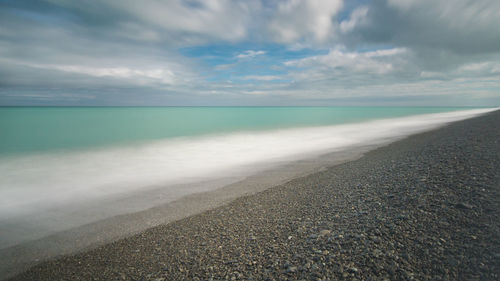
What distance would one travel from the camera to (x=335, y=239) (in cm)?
383

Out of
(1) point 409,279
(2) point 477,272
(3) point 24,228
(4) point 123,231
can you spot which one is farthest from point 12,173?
(2) point 477,272

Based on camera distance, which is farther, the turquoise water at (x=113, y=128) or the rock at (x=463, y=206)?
the turquoise water at (x=113, y=128)

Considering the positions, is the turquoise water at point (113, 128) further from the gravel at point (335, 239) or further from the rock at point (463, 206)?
the rock at point (463, 206)

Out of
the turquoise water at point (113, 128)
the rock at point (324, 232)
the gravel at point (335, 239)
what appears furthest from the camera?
the turquoise water at point (113, 128)

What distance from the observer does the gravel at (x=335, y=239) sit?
3.12 meters

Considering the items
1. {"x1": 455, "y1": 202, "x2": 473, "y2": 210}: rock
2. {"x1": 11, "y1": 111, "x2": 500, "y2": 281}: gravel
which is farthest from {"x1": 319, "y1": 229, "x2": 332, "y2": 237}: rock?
{"x1": 455, "y1": 202, "x2": 473, "y2": 210}: rock

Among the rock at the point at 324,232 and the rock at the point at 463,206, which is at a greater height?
the rock at the point at 463,206

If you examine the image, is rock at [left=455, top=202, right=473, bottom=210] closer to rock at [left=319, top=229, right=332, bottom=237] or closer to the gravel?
the gravel

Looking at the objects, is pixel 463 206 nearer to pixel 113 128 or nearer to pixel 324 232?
pixel 324 232

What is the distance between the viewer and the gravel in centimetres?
A: 312

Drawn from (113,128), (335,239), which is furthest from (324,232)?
(113,128)

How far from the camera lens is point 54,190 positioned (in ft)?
28.6

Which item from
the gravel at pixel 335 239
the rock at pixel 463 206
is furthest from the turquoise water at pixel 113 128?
the rock at pixel 463 206

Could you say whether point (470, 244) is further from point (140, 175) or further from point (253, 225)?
point (140, 175)
